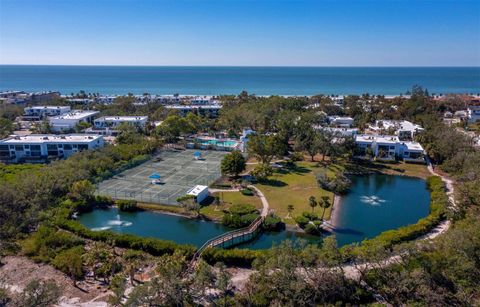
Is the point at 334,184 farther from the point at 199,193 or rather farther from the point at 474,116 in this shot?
the point at 474,116

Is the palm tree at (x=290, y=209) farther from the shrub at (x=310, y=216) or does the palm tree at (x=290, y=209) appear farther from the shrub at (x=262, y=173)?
the shrub at (x=262, y=173)

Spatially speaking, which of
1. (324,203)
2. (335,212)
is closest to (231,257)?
(324,203)

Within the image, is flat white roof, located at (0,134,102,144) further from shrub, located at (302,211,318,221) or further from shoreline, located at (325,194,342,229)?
shoreline, located at (325,194,342,229)

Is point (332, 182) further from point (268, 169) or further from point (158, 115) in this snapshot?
point (158, 115)

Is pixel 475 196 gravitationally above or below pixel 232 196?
above

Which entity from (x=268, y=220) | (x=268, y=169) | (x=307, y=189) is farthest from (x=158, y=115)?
(x=268, y=220)

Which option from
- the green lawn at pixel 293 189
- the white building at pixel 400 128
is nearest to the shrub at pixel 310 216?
the green lawn at pixel 293 189
